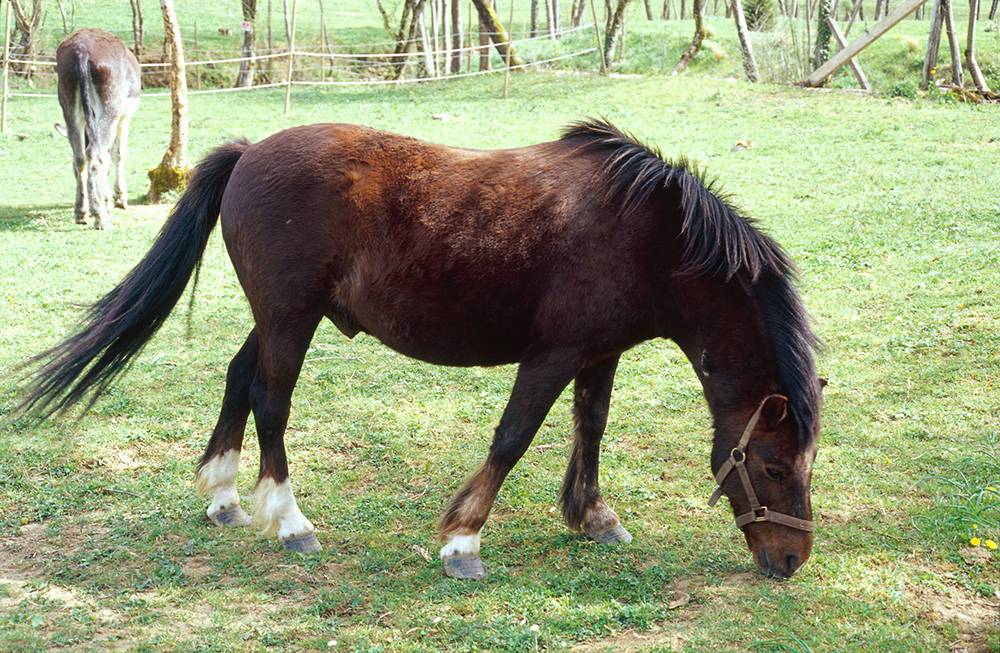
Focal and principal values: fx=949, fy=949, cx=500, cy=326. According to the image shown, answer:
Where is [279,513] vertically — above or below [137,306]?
below

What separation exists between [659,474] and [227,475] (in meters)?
2.52

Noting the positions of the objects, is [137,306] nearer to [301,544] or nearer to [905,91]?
[301,544]

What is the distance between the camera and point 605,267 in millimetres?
4422

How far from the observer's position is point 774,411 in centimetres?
419

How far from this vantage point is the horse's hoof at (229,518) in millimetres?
5094

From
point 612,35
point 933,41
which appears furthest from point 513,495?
point 612,35

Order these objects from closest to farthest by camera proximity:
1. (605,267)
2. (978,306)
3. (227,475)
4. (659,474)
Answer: (605,267)
(227,475)
(659,474)
(978,306)

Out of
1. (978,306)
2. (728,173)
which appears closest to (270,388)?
(978,306)

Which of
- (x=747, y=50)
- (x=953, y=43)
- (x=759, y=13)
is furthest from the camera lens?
(x=759, y=13)

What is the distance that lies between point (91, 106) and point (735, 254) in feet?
34.1

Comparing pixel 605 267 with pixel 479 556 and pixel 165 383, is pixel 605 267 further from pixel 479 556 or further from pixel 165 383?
pixel 165 383

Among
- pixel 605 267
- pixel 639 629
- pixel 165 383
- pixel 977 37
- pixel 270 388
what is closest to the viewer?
pixel 639 629

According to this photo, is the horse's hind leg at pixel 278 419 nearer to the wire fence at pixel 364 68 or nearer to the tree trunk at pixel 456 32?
the wire fence at pixel 364 68

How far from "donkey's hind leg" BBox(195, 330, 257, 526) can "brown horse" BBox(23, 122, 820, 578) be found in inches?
7.2
